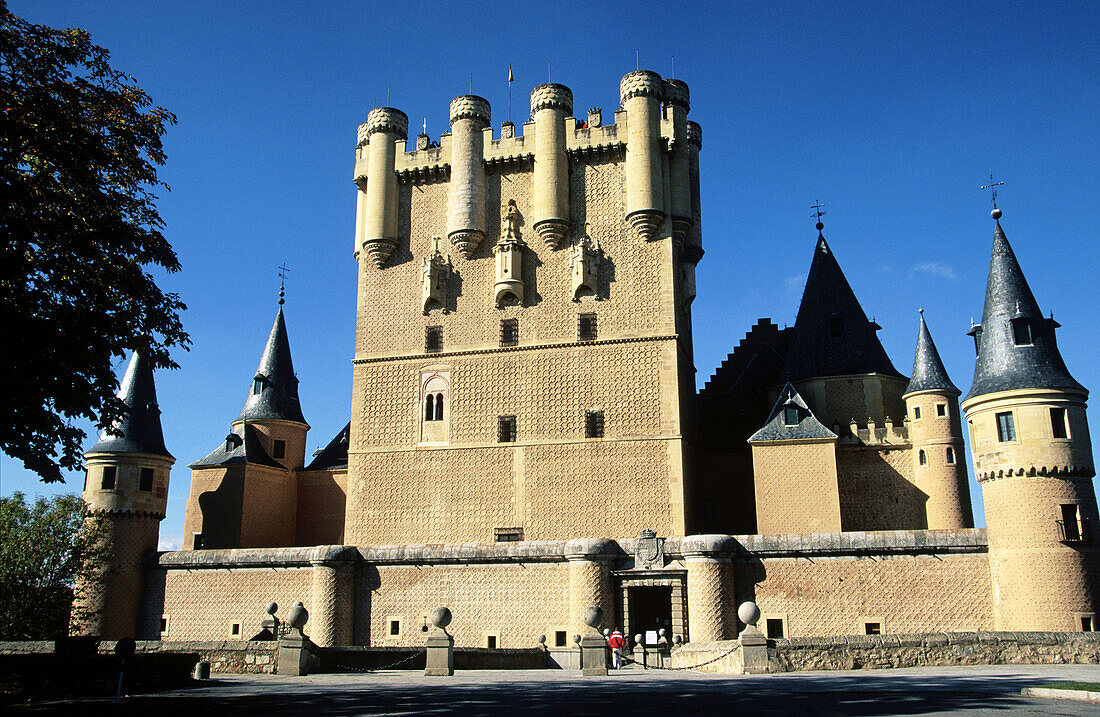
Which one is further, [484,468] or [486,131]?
[486,131]

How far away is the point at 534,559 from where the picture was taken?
2531cm

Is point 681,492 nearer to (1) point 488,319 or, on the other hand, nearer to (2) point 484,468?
(2) point 484,468

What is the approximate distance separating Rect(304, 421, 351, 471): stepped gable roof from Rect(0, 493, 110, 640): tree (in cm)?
803

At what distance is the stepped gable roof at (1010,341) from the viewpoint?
23281mm

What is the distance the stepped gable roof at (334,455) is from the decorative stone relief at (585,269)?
1147 centimetres

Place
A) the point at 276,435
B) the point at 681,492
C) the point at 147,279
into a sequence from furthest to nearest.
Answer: the point at 276,435, the point at 681,492, the point at 147,279

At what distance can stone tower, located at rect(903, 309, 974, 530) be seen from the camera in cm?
2839

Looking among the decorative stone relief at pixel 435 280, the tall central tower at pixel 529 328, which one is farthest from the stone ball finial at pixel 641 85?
the decorative stone relief at pixel 435 280

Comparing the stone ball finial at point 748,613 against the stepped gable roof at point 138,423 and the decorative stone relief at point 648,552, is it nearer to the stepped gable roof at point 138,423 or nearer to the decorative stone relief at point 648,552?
the decorative stone relief at point 648,552

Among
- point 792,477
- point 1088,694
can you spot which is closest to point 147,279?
point 1088,694

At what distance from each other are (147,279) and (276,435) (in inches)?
789

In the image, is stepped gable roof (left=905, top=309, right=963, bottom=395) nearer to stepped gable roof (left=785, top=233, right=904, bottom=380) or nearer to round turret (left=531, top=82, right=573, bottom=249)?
stepped gable roof (left=785, top=233, right=904, bottom=380)

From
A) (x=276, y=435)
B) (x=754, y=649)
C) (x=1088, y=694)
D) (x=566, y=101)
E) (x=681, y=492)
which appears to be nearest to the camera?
(x=1088, y=694)

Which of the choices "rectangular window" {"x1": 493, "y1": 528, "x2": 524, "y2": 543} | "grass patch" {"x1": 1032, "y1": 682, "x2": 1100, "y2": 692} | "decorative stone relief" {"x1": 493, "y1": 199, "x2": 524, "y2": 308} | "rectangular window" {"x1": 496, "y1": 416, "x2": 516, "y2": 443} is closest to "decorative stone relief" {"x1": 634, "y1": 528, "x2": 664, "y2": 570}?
"rectangular window" {"x1": 493, "y1": 528, "x2": 524, "y2": 543}
